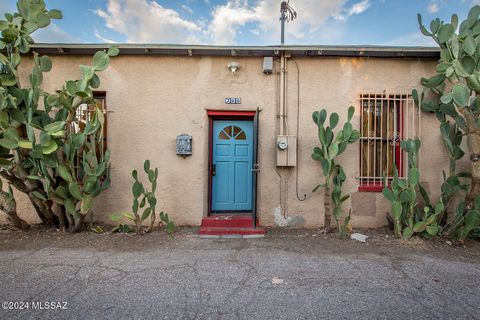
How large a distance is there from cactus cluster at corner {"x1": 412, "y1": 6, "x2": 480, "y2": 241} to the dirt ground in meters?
0.56

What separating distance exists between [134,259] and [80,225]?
185cm

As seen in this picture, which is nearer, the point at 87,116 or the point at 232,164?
the point at 87,116

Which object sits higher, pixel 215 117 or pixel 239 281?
pixel 215 117

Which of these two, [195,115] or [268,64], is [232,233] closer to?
[195,115]

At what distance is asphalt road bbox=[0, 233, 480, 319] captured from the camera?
2570 mm

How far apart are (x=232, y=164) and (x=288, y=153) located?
4.24 feet

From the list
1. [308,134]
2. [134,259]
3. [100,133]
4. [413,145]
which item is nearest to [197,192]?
[134,259]

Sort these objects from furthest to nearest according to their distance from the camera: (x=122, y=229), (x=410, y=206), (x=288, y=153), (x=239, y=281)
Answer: (x=288, y=153), (x=122, y=229), (x=410, y=206), (x=239, y=281)

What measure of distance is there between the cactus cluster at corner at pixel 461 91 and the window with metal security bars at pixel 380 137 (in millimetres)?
571

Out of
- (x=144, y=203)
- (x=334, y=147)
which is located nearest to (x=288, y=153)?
(x=334, y=147)

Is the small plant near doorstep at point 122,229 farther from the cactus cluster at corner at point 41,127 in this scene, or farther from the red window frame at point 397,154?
the red window frame at point 397,154

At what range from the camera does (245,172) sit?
5.61 metres

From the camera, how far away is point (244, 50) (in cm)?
514

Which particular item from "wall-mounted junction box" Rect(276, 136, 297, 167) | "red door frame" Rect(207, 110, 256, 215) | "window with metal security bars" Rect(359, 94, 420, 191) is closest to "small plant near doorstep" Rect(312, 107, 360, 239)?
"wall-mounted junction box" Rect(276, 136, 297, 167)
